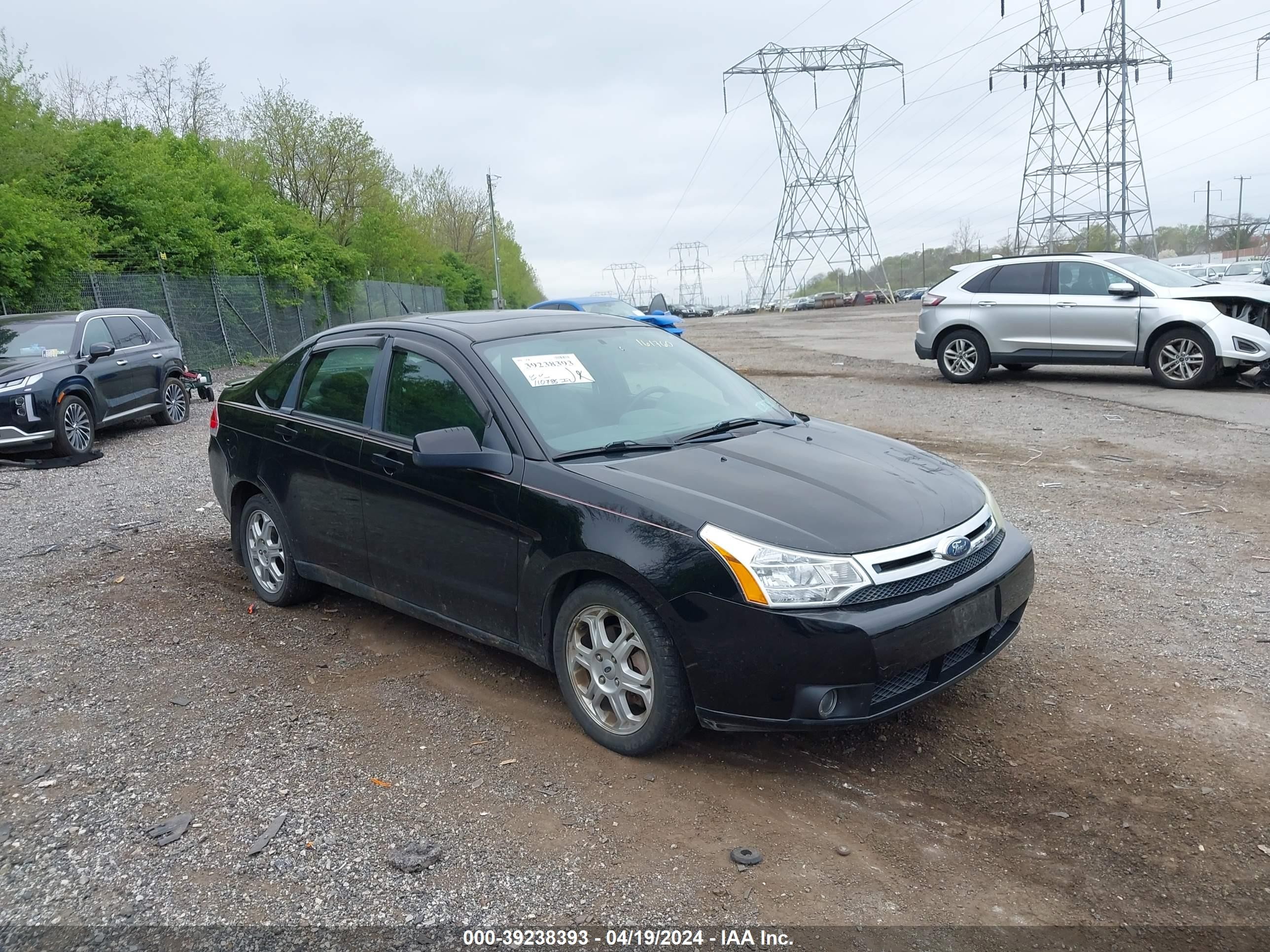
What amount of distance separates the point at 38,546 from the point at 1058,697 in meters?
6.78

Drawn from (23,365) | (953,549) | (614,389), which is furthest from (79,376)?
(953,549)

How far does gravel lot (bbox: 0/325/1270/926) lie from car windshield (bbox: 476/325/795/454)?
121 centimetres

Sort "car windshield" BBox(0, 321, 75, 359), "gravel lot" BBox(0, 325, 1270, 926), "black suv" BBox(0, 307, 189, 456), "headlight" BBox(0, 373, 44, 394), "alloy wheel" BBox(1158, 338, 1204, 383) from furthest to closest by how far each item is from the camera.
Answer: "alloy wheel" BBox(1158, 338, 1204, 383) → "car windshield" BBox(0, 321, 75, 359) → "black suv" BBox(0, 307, 189, 456) → "headlight" BBox(0, 373, 44, 394) → "gravel lot" BBox(0, 325, 1270, 926)

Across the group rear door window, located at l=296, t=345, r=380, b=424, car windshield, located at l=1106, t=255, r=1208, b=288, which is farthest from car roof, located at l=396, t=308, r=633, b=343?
car windshield, located at l=1106, t=255, r=1208, b=288

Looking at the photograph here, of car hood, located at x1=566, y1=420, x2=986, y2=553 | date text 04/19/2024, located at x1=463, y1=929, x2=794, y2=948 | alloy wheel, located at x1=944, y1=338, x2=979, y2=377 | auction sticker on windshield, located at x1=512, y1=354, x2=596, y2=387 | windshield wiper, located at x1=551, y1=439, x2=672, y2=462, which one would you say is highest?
auction sticker on windshield, located at x1=512, y1=354, x2=596, y2=387

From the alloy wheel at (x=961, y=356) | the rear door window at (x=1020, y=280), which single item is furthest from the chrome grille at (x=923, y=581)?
the alloy wheel at (x=961, y=356)

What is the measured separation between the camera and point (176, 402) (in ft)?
45.6

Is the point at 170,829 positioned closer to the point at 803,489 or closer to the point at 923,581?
the point at 803,489

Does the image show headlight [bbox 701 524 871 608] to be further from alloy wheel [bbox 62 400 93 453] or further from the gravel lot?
alloy wheel [bbox 62 400 93 453]

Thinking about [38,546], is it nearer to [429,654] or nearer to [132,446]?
[429,654]

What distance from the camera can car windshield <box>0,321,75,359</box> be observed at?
11070mm

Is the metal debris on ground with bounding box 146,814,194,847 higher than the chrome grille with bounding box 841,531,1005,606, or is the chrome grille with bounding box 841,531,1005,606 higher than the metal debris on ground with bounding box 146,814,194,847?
the chrome grille with bounding box 841,531,1005,606

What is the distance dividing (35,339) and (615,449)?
10039mm

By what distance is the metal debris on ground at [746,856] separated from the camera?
10.1 ft
